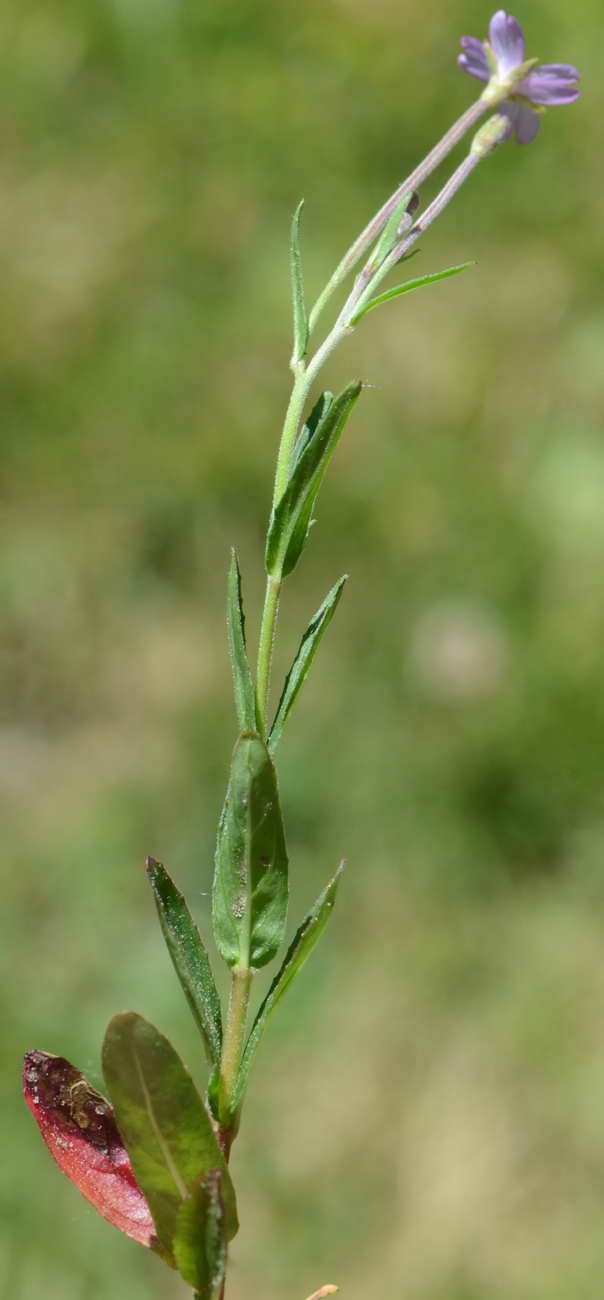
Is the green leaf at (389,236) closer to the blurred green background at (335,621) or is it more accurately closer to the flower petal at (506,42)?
the flower petal at (506,42)

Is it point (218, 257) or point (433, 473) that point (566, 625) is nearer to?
point (433, 473)

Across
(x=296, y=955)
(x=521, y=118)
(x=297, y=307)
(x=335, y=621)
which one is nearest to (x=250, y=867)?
(x=296, y=955)

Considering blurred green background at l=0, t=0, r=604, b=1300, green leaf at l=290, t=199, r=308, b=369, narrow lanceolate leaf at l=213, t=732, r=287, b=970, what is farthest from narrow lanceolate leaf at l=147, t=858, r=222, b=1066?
blurred green background at l=0, t=0, r=604, b=1300

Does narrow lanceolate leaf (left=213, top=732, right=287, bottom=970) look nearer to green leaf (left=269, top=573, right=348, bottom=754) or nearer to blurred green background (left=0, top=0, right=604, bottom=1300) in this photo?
green leaf (left=269, top=573, right=348, bottom=754)

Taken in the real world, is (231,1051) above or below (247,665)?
below

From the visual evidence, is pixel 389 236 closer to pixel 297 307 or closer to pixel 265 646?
pixel 297 307

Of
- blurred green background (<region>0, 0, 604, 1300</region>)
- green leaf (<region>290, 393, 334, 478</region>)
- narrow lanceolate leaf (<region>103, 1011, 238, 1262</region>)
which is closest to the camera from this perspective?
narrow lanceolate leaf (<region>103, 1011, 238, 1262</region>)

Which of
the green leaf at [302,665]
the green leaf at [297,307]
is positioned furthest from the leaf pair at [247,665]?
the green leaf at [297,307]
